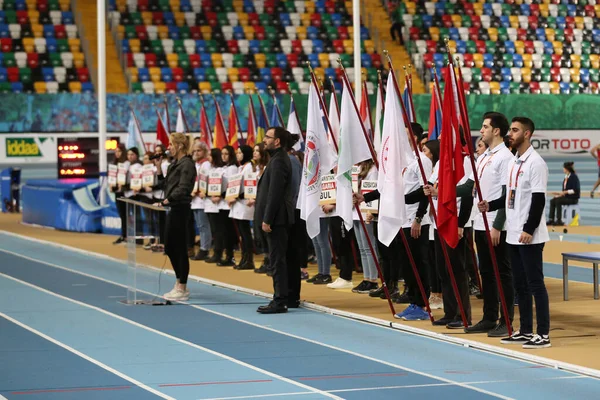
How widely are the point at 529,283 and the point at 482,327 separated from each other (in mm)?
1066

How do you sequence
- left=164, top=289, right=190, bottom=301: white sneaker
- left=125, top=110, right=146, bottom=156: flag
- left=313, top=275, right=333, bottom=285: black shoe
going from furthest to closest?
left=125, top=110, right=146, bottom=156: flag, left=313, top=275, right=333, bottom=285: black shoe, left=164, top=289, right=190, bottom=301: white sneaker

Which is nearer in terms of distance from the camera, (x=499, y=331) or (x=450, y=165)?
(x=499, y=331)

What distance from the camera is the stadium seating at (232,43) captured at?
34469 millimetres

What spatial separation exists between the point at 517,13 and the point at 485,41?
2.62m

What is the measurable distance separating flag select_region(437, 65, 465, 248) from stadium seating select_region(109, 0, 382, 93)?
22.7m

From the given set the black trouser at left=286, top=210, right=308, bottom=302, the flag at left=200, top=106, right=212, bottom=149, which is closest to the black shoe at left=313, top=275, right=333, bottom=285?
the black trouser at left=286, top=210, right=308, bottom=302

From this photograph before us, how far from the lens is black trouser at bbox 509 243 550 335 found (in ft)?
29.2

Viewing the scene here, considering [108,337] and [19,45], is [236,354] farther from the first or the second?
[19,45]

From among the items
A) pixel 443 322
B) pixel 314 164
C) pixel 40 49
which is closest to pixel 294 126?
pixel 314 164

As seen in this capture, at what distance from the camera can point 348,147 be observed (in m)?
11.5

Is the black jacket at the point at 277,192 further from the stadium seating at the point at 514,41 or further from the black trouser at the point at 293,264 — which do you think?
the stadium seating at the point at 514,41

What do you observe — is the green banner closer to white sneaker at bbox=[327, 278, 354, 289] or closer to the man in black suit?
white sneaker at bbox=[327, 278, 354, 289]

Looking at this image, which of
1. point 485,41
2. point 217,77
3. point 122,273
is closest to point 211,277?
point 122,273

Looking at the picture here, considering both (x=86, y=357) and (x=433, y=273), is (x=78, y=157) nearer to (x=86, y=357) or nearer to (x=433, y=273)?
(x=433, y=273)
